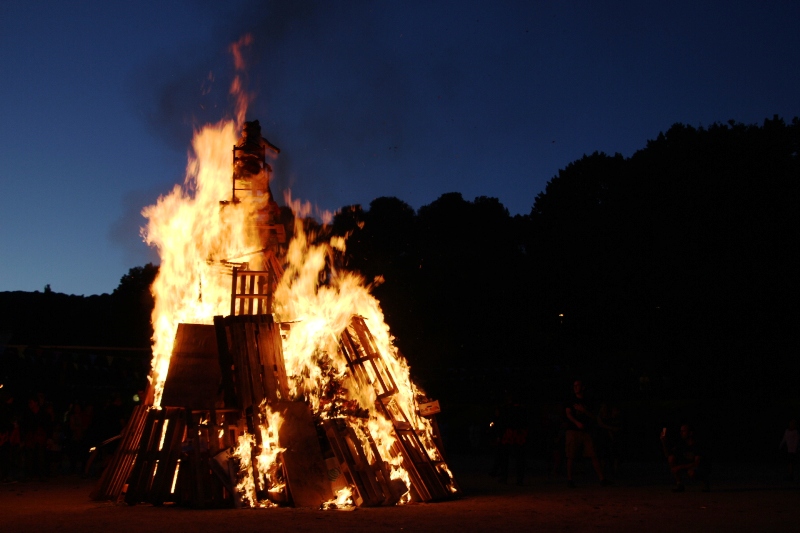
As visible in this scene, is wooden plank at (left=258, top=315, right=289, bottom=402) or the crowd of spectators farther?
the crowd of spectators

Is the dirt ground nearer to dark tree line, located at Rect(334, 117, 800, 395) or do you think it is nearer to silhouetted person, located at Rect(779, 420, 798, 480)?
silhouetted person, located at Rect(779, 420, 798, 480)

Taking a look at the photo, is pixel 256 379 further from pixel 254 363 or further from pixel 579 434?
pixel 579 434

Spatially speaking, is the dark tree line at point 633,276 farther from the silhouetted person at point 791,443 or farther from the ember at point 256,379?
the ember at point 256,379

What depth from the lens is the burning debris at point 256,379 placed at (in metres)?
11.0

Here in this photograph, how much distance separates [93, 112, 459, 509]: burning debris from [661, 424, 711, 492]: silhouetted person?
144 inches

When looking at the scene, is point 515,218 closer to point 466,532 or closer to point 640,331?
point 640,331

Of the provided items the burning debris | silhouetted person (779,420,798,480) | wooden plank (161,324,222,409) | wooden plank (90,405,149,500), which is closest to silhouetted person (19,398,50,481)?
the burning debris

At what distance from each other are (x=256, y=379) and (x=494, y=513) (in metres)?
3.69

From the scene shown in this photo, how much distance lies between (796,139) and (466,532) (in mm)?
31058

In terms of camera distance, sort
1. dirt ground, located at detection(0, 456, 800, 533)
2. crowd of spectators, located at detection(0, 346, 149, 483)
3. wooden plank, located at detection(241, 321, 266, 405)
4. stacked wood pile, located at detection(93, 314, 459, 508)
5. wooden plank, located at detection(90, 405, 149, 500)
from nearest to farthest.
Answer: dirt ground, located at detection(0, 456, 800, 533) < stacked wood pile, located at detection(93, 314, 459, 508) < wooden plank, located at detection(241, 321, 266, 405) < wooden plank, located at detection(90, 405, 149, 500) < crowd of spectators, located at detection(0, 346, 149, 483)

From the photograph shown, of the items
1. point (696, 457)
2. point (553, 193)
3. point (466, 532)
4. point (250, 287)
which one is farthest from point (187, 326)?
point (553, 193)

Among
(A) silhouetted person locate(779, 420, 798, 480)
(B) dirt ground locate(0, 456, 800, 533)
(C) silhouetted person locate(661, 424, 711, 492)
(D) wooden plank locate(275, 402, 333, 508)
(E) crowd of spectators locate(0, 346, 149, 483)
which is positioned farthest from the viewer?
(E) crowd of spectators locate(0, 346, 149, 483)

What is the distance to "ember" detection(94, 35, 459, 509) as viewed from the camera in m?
11.0

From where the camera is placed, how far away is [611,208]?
37.6 metres
